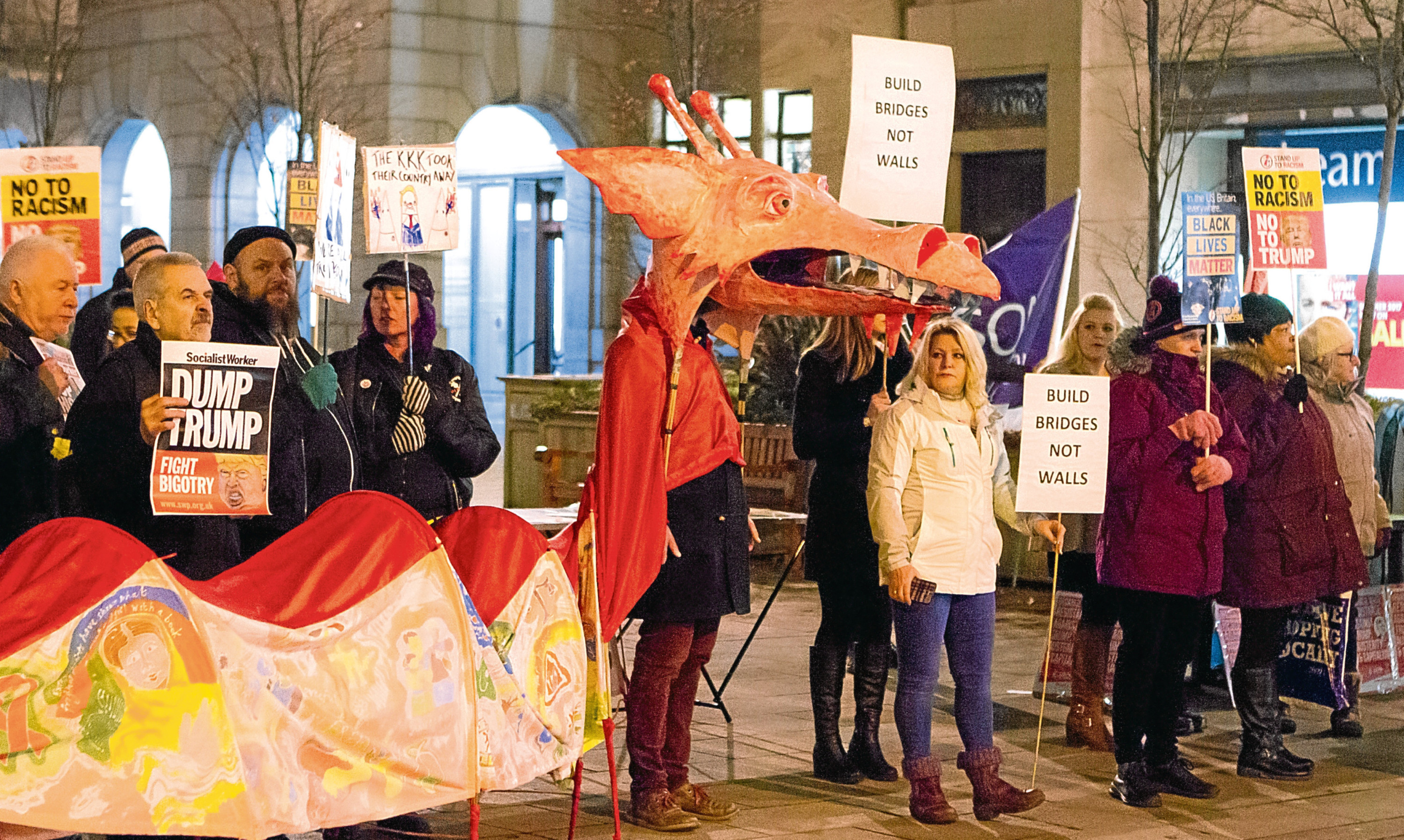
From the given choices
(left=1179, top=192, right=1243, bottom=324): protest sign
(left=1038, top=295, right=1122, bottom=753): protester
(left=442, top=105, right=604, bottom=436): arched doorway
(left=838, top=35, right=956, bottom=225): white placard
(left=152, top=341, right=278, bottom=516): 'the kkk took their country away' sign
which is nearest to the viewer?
(left=152, top=341, right=278, bottom=516): 'the kkk took their country away' sign

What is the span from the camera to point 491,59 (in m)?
19.7

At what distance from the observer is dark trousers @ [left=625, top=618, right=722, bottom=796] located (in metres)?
6.19

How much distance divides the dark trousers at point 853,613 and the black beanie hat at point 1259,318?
6.80 ft

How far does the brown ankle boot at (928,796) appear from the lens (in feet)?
20.8

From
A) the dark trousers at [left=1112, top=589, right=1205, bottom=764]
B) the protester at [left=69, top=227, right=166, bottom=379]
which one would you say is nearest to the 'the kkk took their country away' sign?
the dark trousers at [left=1112, top=589, right=1205, bottom=764]

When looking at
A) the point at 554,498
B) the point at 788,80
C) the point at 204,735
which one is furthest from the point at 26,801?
the point at 788,80

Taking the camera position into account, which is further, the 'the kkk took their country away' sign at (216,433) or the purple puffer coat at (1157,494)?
the purple puffer coat at (1157,494)

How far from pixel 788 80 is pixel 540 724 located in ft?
48.2

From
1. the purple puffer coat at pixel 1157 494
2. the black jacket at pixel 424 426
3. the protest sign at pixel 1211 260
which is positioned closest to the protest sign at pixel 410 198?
the black jacket at pixel 424 426

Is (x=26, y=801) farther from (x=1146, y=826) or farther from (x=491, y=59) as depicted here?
(x=491, y=59)

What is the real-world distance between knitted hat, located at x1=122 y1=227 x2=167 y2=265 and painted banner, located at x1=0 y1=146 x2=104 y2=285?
739mm

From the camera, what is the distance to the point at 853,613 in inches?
275

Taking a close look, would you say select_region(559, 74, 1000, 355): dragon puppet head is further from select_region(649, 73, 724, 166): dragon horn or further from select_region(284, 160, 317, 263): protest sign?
select_region(284, 160, 317, 263): protest sign

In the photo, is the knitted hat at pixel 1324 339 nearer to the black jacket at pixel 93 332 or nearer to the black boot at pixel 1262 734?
the black boot at pixel 1262 734
